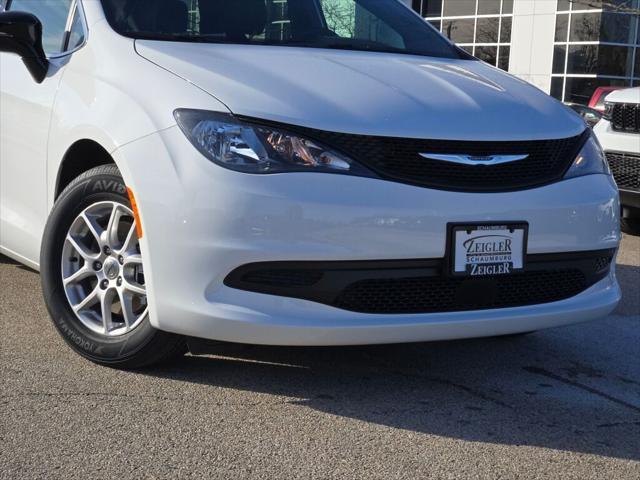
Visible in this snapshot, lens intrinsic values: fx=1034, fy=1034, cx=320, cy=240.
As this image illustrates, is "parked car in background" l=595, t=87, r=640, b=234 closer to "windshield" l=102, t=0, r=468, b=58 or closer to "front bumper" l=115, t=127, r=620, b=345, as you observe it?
"windshield" l=102, t=0, r=468, b=58

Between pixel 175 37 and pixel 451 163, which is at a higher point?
pixel 175 37

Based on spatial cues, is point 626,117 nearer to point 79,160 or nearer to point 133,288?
point 79,160

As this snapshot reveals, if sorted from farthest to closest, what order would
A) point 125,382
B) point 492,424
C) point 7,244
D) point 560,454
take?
point 7,244 < point 125,382 < point 492,424 < point 560,454

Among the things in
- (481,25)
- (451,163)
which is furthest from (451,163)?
(481,25)

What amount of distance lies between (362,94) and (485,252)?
71cm

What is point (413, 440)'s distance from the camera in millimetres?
3293

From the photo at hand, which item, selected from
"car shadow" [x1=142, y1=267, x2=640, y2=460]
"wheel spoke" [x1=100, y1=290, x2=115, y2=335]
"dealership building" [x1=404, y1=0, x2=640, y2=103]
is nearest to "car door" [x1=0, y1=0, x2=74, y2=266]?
"wheel spoke" [x1=100, y1=290, x2=115, y2=335]

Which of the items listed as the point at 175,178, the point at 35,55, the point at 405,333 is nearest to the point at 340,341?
the point at 405,333

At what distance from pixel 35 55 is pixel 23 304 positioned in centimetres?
123

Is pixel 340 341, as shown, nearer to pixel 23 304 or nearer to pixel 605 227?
pixel 605 227

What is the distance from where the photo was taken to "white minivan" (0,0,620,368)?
3396mm

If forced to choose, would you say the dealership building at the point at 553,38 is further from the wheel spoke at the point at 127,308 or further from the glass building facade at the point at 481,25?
the wheel spoke at the point at 127,308

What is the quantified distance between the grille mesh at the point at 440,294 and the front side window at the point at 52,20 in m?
1.79

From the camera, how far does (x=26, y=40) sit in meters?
4.21
